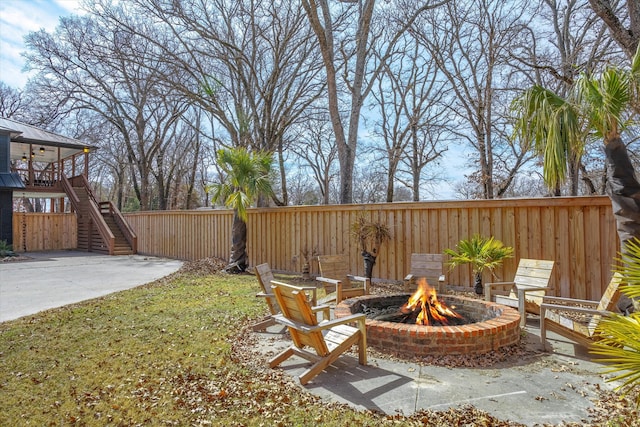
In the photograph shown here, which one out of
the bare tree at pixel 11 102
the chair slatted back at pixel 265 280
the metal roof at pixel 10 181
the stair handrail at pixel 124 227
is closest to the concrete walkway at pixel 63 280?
the stair handrail at pixel 124 227

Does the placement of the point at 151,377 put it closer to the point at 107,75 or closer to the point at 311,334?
the point at 311,334

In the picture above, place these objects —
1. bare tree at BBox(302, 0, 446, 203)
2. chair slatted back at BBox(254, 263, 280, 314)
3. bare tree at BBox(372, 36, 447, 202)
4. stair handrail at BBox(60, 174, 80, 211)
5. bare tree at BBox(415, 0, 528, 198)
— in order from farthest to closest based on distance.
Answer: stair handrail at BBox(60, 174, 80, 211), bare tree at BBox(372, 36, 447, 202), bare tree at BBox(415, 0, 528, 198), bare tree at BBox(302, 0, 446, 203), chair slatted back at BBox(254, 263, 280, 314)

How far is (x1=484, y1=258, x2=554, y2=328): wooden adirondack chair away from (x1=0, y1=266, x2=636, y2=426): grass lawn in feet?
9.40

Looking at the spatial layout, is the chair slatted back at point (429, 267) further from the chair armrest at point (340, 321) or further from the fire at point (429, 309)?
the chair armrest at point (340, 321)

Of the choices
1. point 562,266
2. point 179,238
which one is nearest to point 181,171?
point 179,238

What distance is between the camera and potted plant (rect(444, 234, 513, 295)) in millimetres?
6137

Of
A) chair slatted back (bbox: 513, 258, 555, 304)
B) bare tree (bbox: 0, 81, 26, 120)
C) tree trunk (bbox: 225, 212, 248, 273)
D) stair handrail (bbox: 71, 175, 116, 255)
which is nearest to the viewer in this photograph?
chair slatted back (bbox: 513, 258, 555, 304)

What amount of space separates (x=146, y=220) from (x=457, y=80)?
1457 cm

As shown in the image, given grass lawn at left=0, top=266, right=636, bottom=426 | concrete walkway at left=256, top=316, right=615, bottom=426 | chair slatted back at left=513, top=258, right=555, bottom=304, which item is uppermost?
chair slatted back at left=513, top=258, right=555, bottom=304

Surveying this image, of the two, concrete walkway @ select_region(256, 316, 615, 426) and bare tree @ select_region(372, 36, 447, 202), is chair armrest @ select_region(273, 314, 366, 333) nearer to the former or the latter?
concrete walkway @ select_region(256, 316, 615, 426)

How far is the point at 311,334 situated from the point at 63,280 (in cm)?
856

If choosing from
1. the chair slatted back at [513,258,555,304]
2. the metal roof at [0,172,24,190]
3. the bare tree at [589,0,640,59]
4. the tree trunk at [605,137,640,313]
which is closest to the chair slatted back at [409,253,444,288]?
the chair slatted back at [513,258,555,304]

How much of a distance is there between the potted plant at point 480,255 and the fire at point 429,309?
1.74 meters

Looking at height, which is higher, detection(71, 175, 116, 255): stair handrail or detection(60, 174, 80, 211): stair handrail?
detection(60, 174, 80, 211): stair handrail
